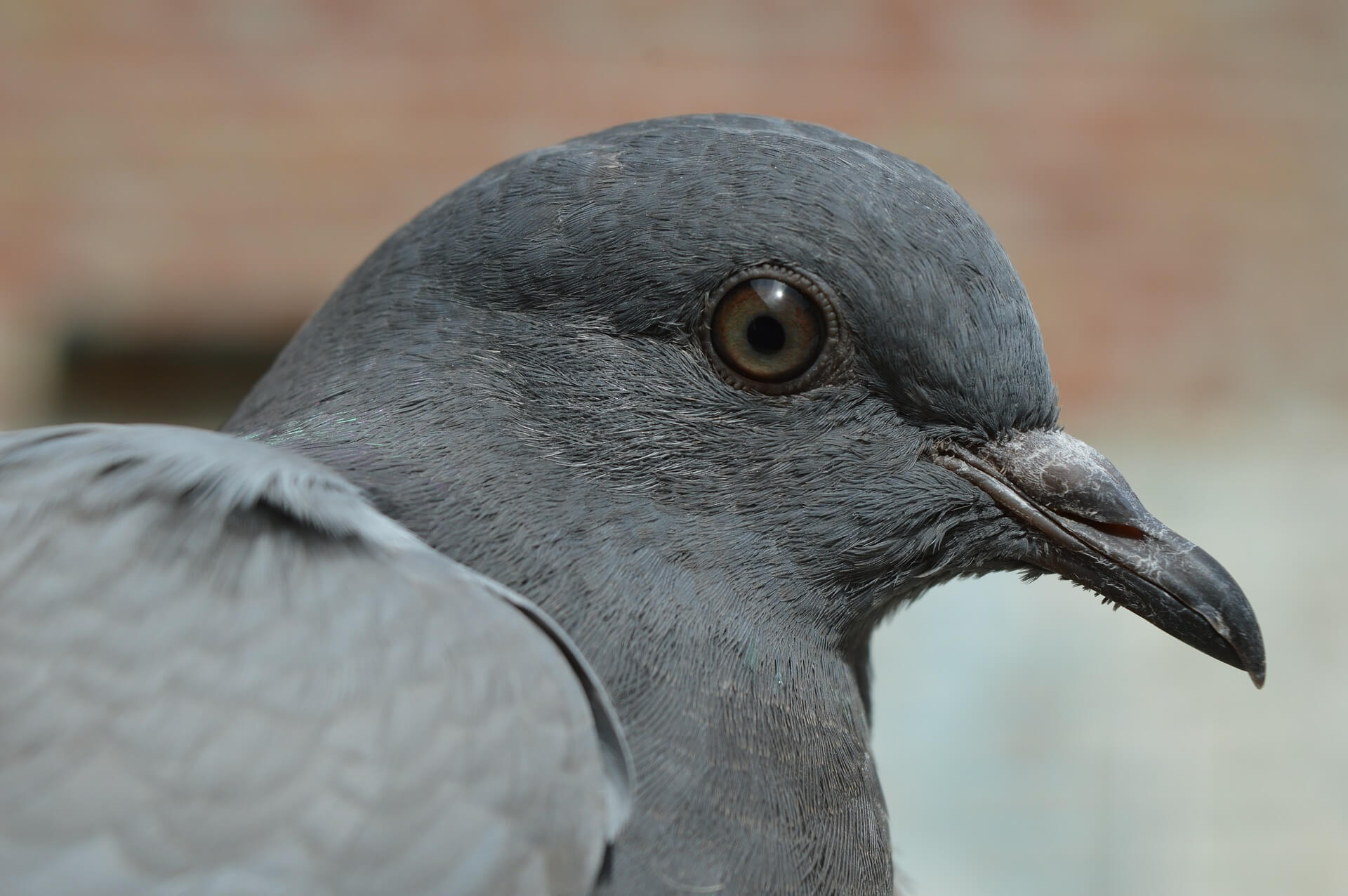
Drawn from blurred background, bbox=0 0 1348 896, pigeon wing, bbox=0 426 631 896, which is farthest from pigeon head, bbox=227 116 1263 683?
blurred background, bbox=0 0 1348 896

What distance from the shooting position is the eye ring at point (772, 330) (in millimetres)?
2020

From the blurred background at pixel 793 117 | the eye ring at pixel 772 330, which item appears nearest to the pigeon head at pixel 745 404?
the eye ring at pixel 772 330

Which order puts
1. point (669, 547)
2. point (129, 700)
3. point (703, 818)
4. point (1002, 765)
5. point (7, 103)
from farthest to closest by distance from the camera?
point (7, 103) < point (1002, 765) < point (669, 547) < point (703, 818) < point (129, 700)

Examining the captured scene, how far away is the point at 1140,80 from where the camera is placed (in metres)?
7.54

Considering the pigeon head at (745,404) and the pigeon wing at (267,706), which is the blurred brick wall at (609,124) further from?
the pigeon wing at (267,706)

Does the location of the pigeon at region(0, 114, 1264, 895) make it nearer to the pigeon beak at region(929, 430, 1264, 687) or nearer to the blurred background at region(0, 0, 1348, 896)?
the pigeon beak at region(929, 430, 1264, 687)

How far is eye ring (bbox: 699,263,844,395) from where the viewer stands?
6.63 feet

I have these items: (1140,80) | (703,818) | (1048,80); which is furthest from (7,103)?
(703,818)

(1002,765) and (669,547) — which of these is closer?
(669,547)

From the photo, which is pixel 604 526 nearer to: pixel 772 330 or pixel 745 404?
pixel 745 404

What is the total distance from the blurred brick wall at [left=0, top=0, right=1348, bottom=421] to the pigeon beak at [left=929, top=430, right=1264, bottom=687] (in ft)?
18.3

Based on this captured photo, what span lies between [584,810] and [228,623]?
549 mm

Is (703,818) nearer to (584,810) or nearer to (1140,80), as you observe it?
(584,810)

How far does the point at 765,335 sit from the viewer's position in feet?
A: 6.68
